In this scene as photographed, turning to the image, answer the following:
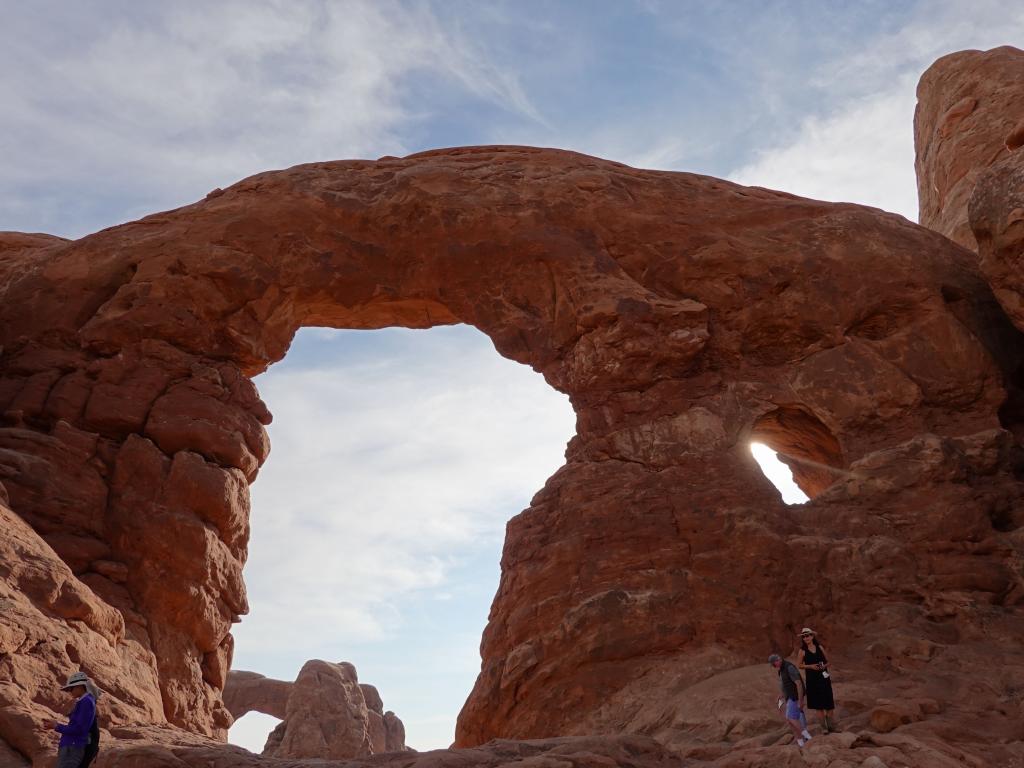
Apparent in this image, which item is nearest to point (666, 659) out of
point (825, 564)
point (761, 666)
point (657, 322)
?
point (761, 666)

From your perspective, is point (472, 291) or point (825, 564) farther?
point (472, 291)

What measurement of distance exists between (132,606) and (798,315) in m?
10.9

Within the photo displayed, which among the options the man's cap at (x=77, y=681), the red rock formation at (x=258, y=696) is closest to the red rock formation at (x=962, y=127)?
the man's cap at (x=77, y=681)

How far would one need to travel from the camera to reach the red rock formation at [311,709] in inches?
1234

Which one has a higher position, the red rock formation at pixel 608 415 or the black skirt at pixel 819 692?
the red rock formation at pixel 608 415

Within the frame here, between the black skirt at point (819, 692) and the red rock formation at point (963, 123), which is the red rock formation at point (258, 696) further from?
the black skirt at point (819, 692)

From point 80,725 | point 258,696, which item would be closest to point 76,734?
point 80,725

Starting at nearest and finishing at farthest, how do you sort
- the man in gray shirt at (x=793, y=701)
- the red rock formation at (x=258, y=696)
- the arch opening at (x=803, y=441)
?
the man in gray shirt at (x=793, y=701) < the arch opening at (x=803, y=441) < the red rock formation at (x=258, y=696)

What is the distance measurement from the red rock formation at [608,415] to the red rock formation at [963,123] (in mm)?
8580

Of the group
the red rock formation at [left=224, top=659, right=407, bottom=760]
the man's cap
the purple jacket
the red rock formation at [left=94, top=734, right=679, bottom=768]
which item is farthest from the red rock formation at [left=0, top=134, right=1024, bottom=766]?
the red rock formation at [left=224, top=659, right=407, bottom=760]

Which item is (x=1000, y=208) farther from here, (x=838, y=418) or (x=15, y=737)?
(x=15, y=737)

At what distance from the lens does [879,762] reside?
25.7ft

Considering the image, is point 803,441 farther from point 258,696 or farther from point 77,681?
point 258,696

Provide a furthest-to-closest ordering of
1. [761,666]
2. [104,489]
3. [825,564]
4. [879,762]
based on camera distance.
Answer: [104,489]
[825,564]
[761,666]
[879,762]
